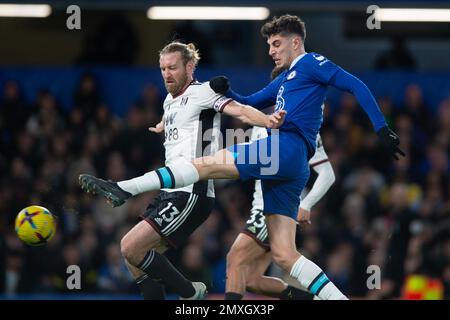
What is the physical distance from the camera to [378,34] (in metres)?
15.3

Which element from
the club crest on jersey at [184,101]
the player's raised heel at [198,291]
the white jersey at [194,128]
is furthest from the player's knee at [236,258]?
the club crest on jersey at [184,101]

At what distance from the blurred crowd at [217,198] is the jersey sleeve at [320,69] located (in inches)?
170

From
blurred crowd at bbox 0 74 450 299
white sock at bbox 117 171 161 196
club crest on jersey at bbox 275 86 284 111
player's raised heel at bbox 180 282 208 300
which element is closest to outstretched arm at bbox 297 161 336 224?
player's raised heel at bbox 180 282 208 300

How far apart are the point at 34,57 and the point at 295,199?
8622mm

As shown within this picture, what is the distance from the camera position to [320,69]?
24.0ft

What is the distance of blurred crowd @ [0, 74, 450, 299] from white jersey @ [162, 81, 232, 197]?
371cm

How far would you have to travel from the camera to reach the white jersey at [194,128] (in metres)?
7.69

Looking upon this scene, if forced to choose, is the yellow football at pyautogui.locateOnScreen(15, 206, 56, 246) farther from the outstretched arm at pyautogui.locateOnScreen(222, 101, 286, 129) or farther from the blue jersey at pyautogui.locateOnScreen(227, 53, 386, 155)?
the blue jersey at pyautogui.locateOnScreen(227, 53, 386, 155)

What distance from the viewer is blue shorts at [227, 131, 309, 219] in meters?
7.11

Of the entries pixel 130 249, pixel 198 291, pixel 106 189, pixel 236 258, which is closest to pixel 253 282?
pixel 236 258

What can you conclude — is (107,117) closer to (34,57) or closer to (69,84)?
(69,84)

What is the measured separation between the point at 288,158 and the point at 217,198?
546cm
